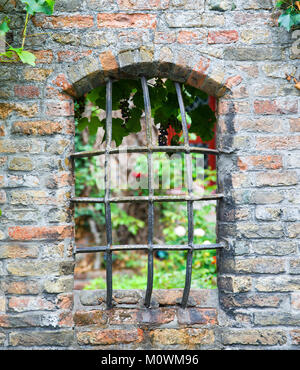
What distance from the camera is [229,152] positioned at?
1866 millimetres

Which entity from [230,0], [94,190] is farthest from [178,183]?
[230,0]

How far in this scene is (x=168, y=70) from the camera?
1883 millimetres

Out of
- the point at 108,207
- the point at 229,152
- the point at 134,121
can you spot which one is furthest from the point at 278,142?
the point at 108,207

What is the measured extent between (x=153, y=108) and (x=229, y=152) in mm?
642

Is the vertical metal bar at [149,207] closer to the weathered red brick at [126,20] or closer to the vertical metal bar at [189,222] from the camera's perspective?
the vertical metal bar at [189,222]

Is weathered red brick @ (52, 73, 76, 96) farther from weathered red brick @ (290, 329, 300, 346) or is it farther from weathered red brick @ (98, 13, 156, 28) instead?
weathered red brick @ (290, 329, 300, 346)

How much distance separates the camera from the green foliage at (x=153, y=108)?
6.91 ft

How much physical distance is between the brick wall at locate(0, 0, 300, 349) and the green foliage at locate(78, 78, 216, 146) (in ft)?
0.86

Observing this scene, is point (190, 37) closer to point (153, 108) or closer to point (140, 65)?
point (140, 65)

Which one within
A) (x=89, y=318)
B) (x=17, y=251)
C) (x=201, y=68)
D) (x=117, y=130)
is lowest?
(x=89, y=318)

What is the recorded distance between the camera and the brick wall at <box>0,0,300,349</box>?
1.82 meters

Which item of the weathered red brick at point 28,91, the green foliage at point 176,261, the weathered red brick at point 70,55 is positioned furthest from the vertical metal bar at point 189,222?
the green foliage at point 176,261

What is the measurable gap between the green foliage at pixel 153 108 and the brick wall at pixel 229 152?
Answer: 263 millimetres

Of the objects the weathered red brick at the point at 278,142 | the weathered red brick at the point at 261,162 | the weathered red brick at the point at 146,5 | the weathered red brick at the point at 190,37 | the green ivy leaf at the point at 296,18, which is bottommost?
the weathered red brick at the point at 261,162
